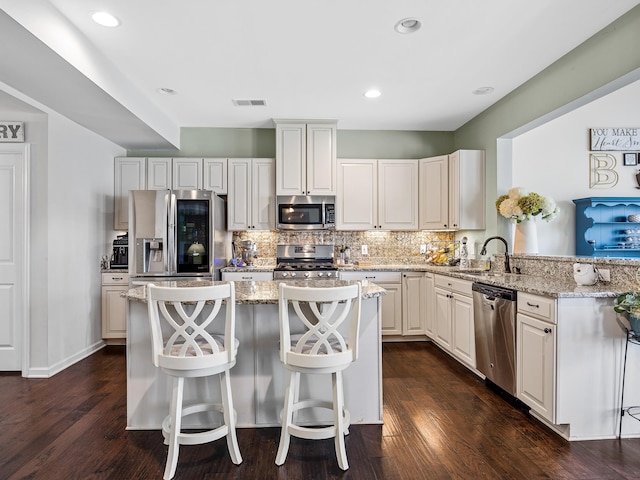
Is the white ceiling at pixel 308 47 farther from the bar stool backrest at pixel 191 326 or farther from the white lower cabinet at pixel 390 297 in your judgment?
the white lower cabinet at pixel 390 297

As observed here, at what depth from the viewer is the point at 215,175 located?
15.1 ft

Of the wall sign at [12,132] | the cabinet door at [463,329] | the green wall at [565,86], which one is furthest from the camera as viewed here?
the wall sign at [12,132]

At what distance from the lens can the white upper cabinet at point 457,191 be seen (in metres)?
4.21

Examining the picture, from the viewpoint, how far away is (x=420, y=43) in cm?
271

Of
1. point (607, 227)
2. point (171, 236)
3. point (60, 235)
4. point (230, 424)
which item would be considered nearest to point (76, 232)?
point (60, 235)

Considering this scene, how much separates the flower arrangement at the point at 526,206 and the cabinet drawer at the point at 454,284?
814mm

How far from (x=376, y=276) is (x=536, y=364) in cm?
213

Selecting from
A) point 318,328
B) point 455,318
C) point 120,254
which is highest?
point 120,254

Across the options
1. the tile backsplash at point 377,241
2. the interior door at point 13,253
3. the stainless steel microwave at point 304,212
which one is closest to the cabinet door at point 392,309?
the tile backsplash at point 377,241

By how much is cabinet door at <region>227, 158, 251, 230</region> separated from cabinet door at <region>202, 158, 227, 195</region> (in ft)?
0.27

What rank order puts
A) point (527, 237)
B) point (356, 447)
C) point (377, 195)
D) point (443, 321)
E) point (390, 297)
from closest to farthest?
point (356, 447) < point (527, 237) < point (443, 321) < point (390, 297) < point (377, 195)

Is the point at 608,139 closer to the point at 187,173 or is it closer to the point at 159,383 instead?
the point at 187,173

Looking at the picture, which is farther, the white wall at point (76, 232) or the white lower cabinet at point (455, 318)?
the white wall at point (76, 232)

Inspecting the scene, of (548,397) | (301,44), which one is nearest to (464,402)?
(548,397)
